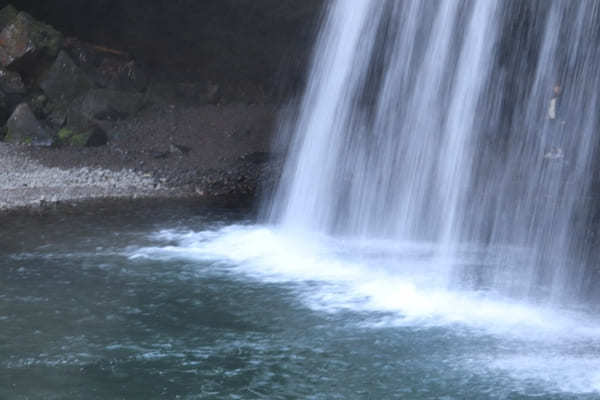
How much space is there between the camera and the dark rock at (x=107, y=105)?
51.7ft

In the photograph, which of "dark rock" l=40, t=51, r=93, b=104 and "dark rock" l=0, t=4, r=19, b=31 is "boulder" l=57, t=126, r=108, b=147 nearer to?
"dark rock" l=40, t=51, r=93, b=104

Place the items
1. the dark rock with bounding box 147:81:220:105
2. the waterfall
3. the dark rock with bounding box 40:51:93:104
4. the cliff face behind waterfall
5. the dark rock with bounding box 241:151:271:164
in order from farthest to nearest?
the dark rock with bounding box 147:81:220:105 → the dark rock with bounding box 40:51:93:104 → the dark rock with bounding box 241:151:271:164 → the cliff face behind waterfall → the waterfall

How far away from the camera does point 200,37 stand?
1709 cm

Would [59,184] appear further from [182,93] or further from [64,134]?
[182,93]

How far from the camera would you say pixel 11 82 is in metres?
16.0

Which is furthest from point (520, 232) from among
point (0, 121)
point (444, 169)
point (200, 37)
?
point (0, 121)

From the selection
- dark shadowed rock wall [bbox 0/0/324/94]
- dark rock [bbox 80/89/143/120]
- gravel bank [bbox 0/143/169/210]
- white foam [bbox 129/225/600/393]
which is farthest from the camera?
dark shadowed rock wall [bbox 0/0/324/94]

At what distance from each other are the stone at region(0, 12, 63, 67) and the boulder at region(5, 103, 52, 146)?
54.3 inches

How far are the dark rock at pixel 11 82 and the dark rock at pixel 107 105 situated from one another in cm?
137

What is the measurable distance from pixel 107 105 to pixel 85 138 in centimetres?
108

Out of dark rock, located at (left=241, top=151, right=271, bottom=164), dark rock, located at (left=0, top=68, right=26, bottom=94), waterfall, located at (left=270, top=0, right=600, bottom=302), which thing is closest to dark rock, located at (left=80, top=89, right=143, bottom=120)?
dark rock, located at (left=0, top=68, right=26, bottom=94)

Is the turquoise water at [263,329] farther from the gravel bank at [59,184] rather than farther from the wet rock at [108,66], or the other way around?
the wet rock at [108,66]

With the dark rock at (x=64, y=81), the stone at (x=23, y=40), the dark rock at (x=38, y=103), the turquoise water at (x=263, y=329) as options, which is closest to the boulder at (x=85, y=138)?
the dark rock at (x=38, y=103)

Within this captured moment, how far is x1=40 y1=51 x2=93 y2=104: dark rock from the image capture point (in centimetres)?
1602
